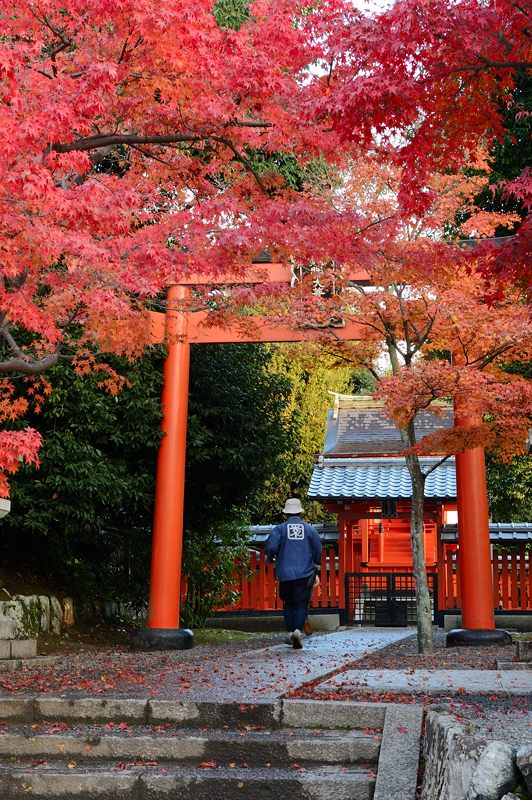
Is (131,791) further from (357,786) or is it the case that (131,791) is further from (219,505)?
(219,505)

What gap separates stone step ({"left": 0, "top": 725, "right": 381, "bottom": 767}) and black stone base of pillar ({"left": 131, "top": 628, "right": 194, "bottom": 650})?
16.2 feet

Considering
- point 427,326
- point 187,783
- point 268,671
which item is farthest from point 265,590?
point 187,783

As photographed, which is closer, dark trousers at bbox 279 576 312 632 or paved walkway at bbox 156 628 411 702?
paved walkway at bbox 156 628 411 702

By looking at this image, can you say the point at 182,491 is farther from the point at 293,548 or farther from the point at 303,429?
the point at 303,429

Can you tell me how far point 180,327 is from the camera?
9.98 metres

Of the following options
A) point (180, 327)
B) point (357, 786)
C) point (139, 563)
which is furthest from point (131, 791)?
point (139, 563)

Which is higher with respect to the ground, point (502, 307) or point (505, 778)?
point (502, 307)

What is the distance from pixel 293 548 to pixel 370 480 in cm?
757

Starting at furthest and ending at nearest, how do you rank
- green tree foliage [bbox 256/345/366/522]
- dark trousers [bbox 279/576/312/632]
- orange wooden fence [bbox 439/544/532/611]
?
green tree foliage [bbox 256/345/366/522] < orange wooden fence [bbox 439/544/532/611] < dark trousers [bbox 279/576/312/632]

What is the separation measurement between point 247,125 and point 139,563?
773 centimetres

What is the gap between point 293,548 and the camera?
921cm

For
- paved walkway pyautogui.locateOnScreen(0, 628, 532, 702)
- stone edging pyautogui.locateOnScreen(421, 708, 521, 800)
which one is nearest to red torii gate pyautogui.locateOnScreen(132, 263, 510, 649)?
paved walkway pyautogui.locateOnScreen(0, 628, 532, 702)

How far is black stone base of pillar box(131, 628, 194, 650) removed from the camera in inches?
370

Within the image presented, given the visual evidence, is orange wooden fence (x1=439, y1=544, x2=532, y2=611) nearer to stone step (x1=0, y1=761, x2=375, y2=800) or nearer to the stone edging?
stone step (x1=0, y1=761, x2=375, y2=800)
